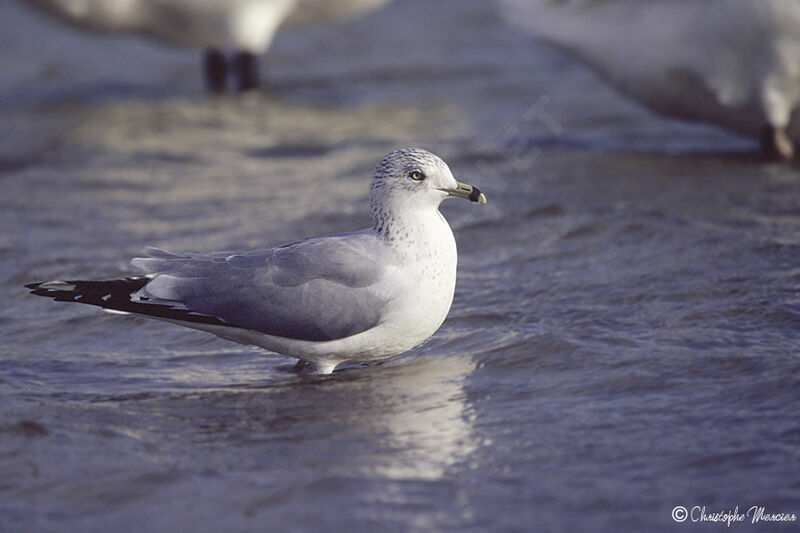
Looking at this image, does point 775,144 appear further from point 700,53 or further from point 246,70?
point 246,70

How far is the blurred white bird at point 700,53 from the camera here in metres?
6.63

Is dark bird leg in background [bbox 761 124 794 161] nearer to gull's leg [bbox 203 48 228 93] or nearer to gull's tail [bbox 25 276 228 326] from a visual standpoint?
gull's tail [bbox 25 276 228 326]

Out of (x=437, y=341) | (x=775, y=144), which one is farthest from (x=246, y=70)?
(x=437, y=341)

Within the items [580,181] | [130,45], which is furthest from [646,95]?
[130,45]

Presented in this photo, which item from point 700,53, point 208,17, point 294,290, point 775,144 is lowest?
point 294,290

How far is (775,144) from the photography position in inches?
280

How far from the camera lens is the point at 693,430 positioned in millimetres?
3619

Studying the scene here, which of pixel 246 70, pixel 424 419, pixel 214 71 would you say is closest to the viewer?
pixel 424 419

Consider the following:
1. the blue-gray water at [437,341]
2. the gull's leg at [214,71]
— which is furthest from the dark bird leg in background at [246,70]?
the blue-gray water at [437,341]

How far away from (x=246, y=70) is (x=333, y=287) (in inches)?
233

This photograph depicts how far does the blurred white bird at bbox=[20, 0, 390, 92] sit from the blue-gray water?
1.77ft

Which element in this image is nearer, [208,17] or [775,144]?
[775,144]

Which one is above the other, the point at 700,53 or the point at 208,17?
the point at 208,17

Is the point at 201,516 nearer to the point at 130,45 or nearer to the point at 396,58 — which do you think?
the point at 396,58
